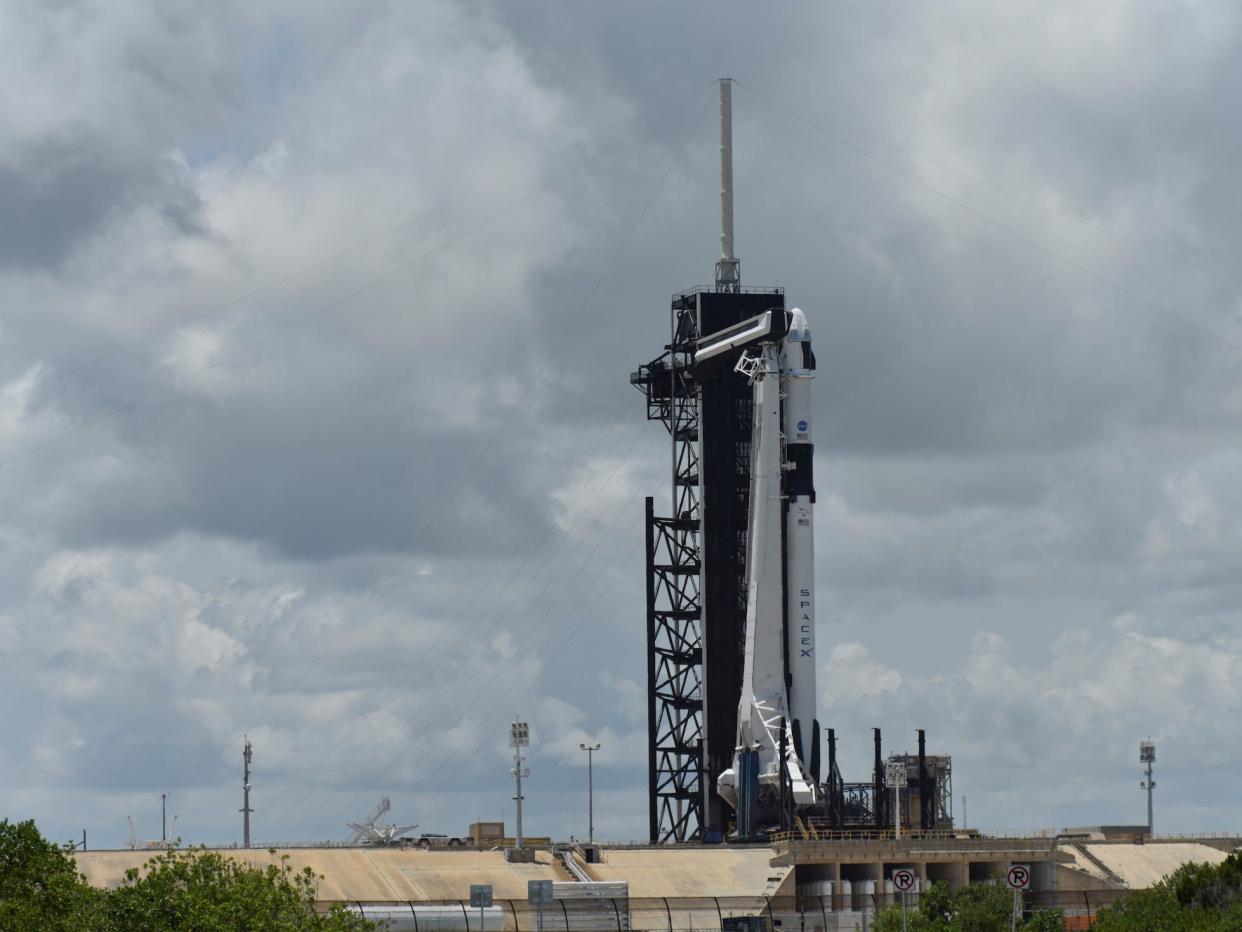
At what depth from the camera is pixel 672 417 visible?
134500mm

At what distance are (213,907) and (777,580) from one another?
55811 mm

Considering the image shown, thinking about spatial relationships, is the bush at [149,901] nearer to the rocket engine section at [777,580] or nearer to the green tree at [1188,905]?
the green tree at [1188,905]

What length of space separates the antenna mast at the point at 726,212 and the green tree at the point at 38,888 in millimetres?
62906

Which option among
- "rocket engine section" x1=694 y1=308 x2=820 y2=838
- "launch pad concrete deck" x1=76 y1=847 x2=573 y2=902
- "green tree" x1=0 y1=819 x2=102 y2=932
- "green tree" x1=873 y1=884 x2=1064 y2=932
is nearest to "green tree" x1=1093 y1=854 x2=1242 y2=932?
"green tree" x1=873 y1=884 x2=1064 y2=932

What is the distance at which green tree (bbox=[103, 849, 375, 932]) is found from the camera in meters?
73.8

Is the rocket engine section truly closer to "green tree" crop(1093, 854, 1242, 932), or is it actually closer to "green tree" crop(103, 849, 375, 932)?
"green tree" crop(1093, 854, 1242, 932)

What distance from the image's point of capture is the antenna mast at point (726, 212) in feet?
443

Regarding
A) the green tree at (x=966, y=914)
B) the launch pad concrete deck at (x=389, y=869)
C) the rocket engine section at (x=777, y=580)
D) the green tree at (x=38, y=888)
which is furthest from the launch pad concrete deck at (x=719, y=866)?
the green tree at (x=38, y=888)

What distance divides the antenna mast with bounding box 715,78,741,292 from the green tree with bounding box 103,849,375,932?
6383 cm

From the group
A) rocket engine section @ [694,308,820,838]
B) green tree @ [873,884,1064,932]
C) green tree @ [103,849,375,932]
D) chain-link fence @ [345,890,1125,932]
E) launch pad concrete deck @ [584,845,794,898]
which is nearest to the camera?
green tree @ [103,849,375,932]

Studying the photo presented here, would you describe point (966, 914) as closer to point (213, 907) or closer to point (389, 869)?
point (389, 869)

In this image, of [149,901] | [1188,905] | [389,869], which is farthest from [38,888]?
[1188,905]

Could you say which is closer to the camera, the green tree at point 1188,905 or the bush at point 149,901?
the bush at point 149,901

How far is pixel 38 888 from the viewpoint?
8138 centimetres
